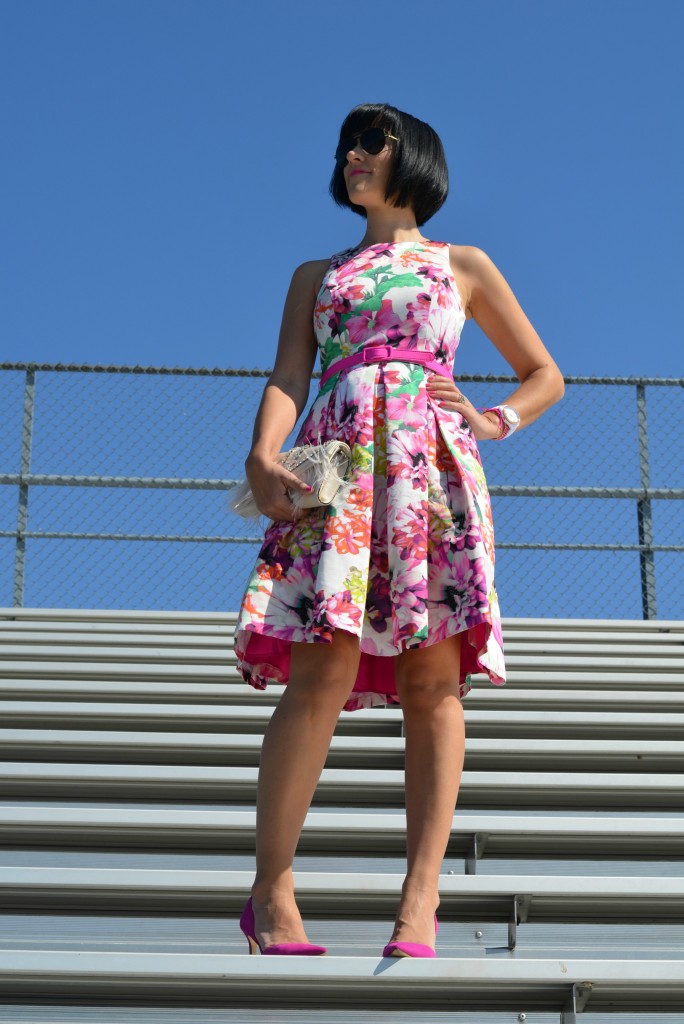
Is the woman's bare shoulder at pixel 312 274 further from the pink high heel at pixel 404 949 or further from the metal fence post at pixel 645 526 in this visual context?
the metal fence post at pixel 645 526

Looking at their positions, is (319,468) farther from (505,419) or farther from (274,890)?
(274,890)

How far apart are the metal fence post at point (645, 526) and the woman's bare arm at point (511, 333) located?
263 centimetres

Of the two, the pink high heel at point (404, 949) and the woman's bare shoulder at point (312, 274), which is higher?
the woman's bare shoulder at point (312, 274)

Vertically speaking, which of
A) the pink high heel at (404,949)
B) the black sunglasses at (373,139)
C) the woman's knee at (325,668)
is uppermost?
the black sunglasses at (373,139)

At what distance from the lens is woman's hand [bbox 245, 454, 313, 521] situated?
210 cm

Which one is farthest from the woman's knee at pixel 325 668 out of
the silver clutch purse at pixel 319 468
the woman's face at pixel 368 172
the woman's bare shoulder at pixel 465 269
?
the woman's face at pixel 368 172

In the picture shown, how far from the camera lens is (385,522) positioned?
211cm

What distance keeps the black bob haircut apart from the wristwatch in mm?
375

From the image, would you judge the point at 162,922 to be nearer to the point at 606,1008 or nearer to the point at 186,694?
the point at 606,1008

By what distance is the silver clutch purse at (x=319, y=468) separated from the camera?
2.06 metres

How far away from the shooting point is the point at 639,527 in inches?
199

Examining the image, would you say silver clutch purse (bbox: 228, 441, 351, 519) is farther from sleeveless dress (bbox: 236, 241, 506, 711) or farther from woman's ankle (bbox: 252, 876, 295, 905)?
woman's ankle (bbox: 252, 876, 295, 905)

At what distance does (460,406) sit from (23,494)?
3183 millimetres

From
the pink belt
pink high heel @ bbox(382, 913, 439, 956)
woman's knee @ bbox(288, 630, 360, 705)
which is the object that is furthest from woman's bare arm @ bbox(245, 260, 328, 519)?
pink high heel @ bbox(382, 913, 439, 956)
